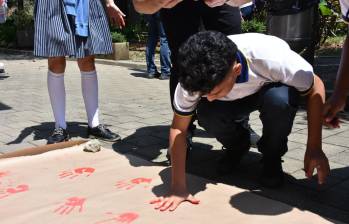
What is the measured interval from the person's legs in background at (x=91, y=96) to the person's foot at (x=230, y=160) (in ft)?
3.05

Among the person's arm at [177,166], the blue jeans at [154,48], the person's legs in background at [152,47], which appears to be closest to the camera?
the person's arm at [177,166]

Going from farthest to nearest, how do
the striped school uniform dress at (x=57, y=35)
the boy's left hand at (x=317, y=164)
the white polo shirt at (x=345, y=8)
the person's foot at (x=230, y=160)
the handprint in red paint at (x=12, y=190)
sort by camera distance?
the striped school uniform dress at (x=57, y=35) < the person's foot at (x=230, y=160) < the handprint in red paint at (x=12, y=190) < the boy's left hand at (x=317, y=164) < the white polo shirt at (x=345, y=8)

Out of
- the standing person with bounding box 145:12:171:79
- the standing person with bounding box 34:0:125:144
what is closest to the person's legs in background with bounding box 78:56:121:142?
the standing person with bounding box 34:0:125:144

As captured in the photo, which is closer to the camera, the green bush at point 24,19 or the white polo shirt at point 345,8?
the white polo shirt at point 345,8

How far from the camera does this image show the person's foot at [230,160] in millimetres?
2572

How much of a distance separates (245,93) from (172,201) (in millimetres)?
623

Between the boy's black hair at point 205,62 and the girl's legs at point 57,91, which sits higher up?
the boy's black hair at point 205,62

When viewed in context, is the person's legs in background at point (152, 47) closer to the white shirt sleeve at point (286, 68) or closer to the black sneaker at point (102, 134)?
the black sneaker at point (102, 134)

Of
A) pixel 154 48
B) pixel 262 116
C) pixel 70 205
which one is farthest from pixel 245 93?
pixel 154 48

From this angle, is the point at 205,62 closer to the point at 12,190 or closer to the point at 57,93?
the point at 12,190

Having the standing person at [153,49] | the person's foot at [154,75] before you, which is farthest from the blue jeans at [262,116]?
the person's foot at [154,75]

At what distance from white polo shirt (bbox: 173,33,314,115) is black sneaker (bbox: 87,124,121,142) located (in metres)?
1.22

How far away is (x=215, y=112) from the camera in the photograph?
7.82 feet

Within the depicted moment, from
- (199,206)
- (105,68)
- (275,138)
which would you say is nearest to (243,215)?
(199,206)
